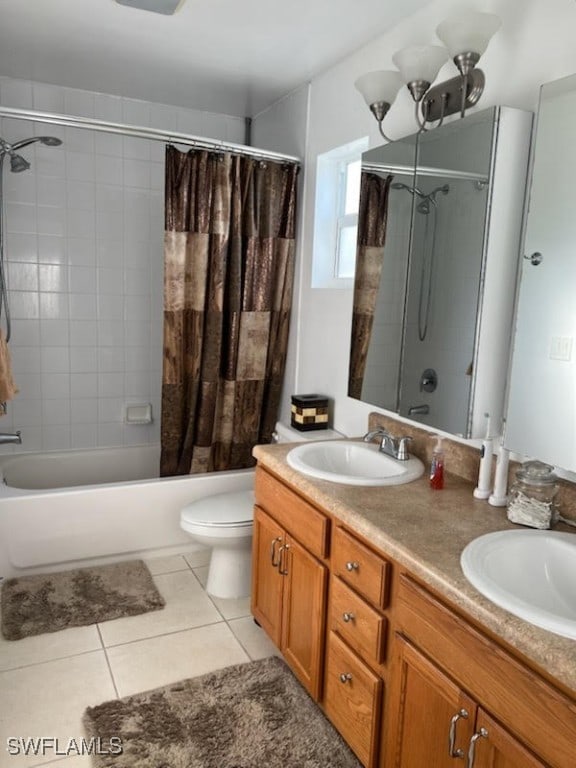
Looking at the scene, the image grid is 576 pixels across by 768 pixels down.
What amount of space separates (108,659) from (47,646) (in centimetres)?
26

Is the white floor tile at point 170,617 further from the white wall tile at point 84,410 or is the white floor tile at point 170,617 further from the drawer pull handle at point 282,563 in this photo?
the white wall tile at point 84,410

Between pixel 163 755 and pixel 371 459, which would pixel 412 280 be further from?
pixel 163 755

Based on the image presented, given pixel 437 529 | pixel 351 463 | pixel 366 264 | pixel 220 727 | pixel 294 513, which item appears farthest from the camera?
pixel 366 264

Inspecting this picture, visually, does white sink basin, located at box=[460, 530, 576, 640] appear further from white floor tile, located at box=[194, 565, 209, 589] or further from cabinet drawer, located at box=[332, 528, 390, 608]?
white floor tile, located at box=[194, 565, 209, 589]

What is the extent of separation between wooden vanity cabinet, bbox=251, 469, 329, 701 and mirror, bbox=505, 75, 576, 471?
68 centimetres

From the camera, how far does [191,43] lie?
8.42ft

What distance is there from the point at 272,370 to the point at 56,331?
1256 mm

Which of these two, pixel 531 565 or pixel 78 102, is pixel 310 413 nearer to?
pixel 531 565

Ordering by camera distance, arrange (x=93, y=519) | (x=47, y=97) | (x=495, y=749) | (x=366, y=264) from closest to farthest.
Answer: (x=495, y=749), (x=366, y=264), (x=93, y=519), (x=47, y=97)

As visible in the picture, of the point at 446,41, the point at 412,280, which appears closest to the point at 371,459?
the point at 412,280

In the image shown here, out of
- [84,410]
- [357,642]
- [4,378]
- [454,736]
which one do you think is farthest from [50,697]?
[84,410]

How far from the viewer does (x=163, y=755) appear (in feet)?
5.78

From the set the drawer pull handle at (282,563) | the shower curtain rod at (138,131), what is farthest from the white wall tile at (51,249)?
the drawer pull handle at (282,563)

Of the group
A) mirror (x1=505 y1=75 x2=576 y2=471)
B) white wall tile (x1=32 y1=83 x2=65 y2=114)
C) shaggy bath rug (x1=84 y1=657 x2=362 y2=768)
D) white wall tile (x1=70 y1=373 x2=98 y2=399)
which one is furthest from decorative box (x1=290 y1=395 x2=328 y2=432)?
white wall tile (x1=32 y1=83 x2=65 y2=114)
